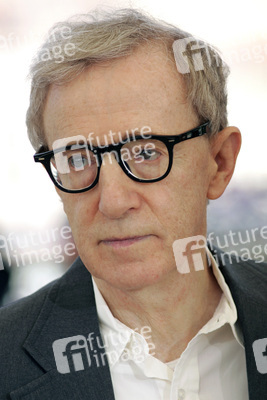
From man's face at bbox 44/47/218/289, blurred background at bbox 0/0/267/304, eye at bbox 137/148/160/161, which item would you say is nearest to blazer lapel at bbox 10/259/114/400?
man's face at bbox 44/47/218/289

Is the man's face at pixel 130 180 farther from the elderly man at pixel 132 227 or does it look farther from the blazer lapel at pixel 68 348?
the blazer lapel at pixel 68 348

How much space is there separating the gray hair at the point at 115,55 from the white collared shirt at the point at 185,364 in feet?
1.95

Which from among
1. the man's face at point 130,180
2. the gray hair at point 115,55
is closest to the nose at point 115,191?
the man's face at point 130,180

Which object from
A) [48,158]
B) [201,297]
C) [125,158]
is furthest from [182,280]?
[48,158]

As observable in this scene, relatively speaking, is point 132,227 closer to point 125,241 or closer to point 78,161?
point 125,241

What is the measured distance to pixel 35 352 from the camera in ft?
5.31

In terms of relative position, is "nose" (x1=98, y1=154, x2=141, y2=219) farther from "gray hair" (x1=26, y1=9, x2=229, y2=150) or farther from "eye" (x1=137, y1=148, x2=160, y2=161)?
"gray hair" (x1=26, y1=9, x2=229, y2=150)

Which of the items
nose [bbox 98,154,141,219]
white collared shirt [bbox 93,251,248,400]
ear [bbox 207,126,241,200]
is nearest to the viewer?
nose [bbox 98,154,141,219]

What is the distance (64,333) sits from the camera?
5.47ft

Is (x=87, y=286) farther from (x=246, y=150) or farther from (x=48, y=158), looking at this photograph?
(x=246, y=150)

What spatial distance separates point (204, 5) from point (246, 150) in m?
0.56

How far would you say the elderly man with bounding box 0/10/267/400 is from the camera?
156 centimetres

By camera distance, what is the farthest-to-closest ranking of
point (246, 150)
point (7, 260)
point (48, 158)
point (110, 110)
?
point (246, 150) < point (7, 260) < point (48, 158) < point (110, 110)

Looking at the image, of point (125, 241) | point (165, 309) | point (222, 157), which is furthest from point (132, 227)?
point (222, 157)
